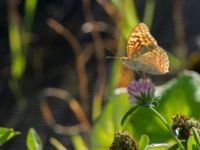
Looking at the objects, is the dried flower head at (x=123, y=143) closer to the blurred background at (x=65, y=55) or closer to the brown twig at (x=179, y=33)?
the blurred background at (x=65, y=55)

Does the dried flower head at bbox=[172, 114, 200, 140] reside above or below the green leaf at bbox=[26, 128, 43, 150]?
below

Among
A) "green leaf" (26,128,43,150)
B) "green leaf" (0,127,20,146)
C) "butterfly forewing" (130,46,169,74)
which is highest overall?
"butterfly forewing" (130,46,169,74)

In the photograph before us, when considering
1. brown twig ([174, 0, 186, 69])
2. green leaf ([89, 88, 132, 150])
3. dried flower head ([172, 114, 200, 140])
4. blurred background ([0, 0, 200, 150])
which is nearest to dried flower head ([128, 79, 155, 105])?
dried flower head ([172, 114, 200, 140])

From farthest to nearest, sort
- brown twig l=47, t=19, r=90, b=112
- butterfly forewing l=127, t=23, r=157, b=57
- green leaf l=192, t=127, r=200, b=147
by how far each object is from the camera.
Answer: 1. brown twig l=47, t=19, r=90, b=112
2. butterfly forewing l=127, t=23, r=157, b=57
3. green leaf l=192, t=127, r=200, b=147

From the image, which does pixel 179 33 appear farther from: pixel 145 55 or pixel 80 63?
pixel 145 55

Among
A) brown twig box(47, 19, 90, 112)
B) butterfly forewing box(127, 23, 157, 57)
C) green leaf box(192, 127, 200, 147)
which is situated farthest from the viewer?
brown twig box(47, 19, 90, 112)

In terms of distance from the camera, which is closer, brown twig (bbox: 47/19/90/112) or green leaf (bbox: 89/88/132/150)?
green leaf (bbox: 89/88/132/150)

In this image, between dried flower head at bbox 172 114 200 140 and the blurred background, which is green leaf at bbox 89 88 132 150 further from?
the blurred background
